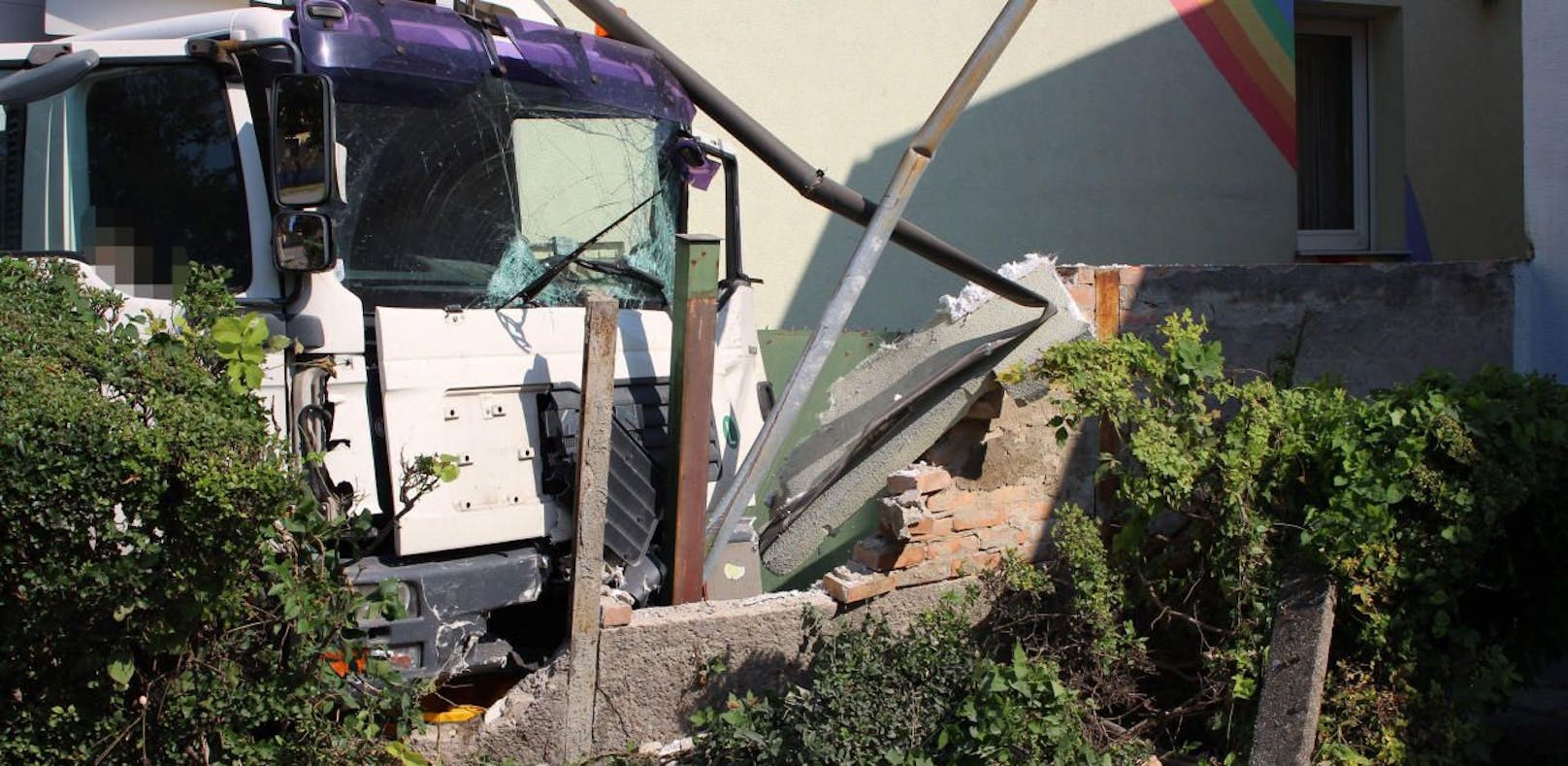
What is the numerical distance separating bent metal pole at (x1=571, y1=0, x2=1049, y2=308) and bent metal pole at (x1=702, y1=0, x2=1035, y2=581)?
11cm

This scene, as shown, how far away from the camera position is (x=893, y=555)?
16.4ft

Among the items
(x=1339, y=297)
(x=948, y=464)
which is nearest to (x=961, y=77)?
(x=948, y=464)

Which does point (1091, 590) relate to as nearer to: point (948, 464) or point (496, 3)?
point (948, 464)

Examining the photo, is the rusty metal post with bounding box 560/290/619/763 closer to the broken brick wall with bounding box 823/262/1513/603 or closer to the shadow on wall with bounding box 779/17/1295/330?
the broken brick wall with bounding box 823/262/1513/603

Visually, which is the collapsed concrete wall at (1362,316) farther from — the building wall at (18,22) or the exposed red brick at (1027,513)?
the building wall at (18,22)

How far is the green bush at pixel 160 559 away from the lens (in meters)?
3.13

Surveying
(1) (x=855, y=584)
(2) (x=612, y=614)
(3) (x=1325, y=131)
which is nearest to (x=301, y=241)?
(2) (x=612, y=614)

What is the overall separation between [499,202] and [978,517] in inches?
87.7

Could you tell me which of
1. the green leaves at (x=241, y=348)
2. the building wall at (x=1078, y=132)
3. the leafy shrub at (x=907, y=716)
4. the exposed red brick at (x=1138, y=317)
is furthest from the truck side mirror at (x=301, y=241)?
the building wall at (x=1078, y=132)

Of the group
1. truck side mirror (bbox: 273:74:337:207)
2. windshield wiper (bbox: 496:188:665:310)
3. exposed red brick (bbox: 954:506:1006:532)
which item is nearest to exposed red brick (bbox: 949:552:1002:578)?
exposed red brick (bbox: 954:506:1006:532)

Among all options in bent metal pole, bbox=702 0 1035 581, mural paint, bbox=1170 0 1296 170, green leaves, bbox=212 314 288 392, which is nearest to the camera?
green leaves, bbox=212 314 288 392

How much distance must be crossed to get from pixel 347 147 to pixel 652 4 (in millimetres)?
3776

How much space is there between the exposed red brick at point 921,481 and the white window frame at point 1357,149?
245 inches

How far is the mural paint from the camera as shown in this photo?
9.54 metres
